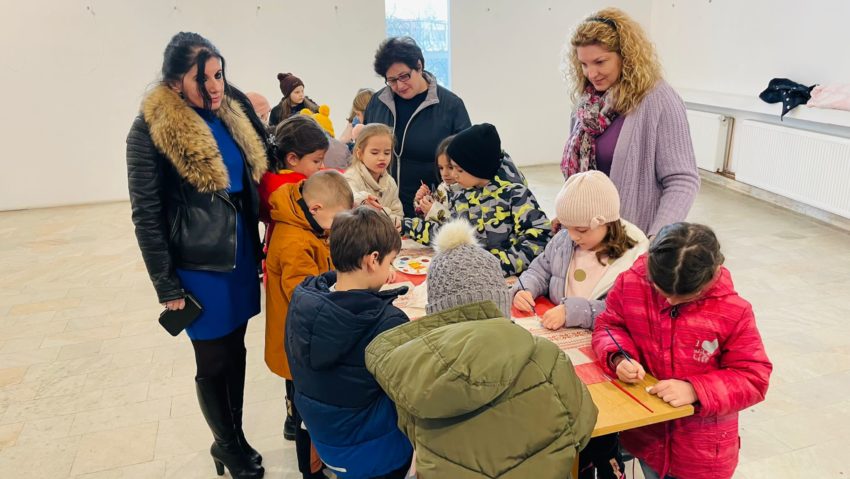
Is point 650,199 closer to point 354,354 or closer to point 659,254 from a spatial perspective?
point 659,254

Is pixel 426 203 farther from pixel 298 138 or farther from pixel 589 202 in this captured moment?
pixel 589 202

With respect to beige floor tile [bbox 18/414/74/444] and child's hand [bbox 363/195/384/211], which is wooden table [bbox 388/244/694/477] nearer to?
child's hand [bbox 363/195/384/211]

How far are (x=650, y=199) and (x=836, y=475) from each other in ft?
4.06

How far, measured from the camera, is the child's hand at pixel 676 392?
1.37 meters

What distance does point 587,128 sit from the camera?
7.14 ft

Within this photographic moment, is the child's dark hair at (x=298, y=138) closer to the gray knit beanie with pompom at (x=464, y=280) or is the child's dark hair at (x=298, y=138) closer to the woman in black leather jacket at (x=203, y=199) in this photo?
the woman in black leather jacket at (x=203, y=199)

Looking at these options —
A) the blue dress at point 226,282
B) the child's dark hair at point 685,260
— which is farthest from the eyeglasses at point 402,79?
the child's dark hair at point 685,260

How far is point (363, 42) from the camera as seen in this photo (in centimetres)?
668

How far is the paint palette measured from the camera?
220 cm

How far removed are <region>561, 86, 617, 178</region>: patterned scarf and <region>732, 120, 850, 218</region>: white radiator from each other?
11.6ft

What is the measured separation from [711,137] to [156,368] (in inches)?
218

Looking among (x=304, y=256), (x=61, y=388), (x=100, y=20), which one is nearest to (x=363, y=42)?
(x=100, y=20)

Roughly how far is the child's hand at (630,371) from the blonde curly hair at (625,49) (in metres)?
0.96

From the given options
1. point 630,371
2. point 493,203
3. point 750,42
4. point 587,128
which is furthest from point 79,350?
point 750,42
